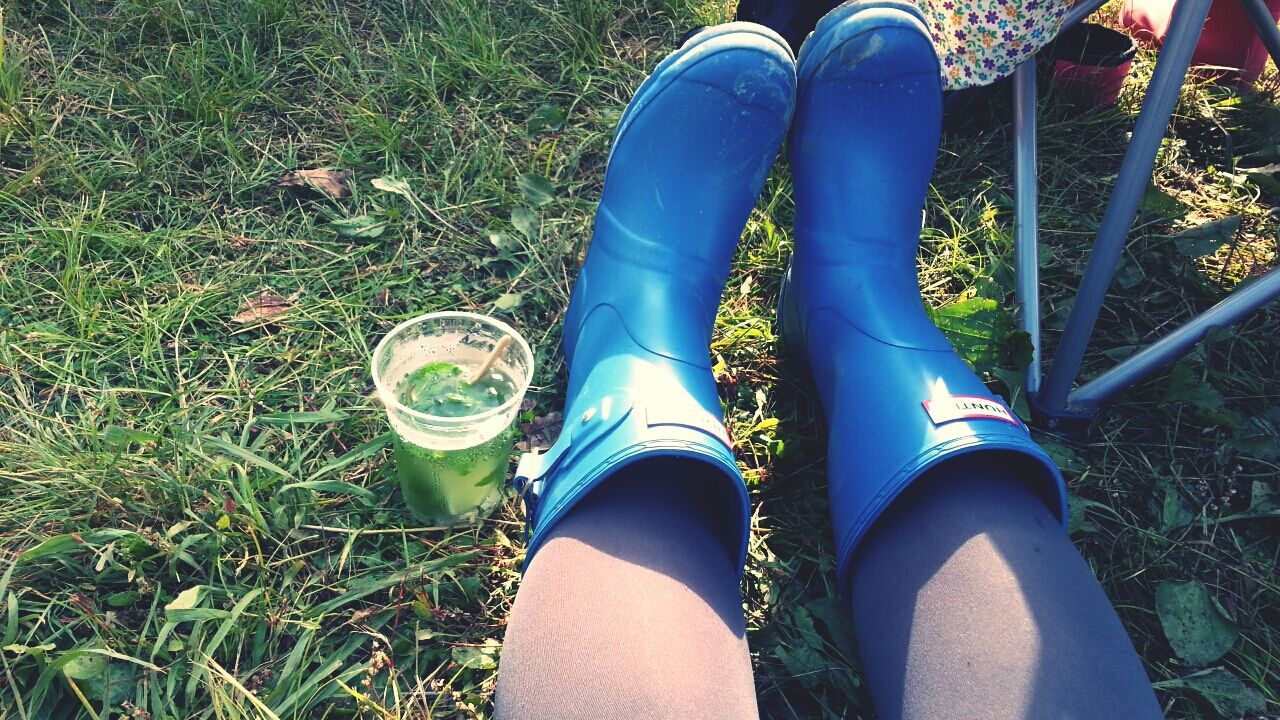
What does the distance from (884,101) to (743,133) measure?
28 cm

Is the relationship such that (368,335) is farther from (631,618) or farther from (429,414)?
(631,618)

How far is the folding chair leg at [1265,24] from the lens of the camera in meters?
1.86

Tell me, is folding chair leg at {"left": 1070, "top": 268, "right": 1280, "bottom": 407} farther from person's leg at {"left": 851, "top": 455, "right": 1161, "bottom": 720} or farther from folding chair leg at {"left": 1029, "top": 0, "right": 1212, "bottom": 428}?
person's leg at {"left": 851, "top": 455, "right": 1161, "bottom": 720}

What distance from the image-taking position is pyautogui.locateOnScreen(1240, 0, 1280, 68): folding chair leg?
1.86 m

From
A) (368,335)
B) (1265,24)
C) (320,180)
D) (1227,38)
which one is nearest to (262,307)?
(368,335)

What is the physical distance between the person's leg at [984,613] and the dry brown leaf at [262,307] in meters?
1.18

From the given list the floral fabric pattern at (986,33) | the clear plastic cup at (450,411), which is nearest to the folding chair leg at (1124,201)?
the floral fabric pattern at (986,33)

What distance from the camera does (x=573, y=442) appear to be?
119 centimetres

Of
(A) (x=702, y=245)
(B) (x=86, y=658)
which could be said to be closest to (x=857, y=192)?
(A) (x=702, y=245)

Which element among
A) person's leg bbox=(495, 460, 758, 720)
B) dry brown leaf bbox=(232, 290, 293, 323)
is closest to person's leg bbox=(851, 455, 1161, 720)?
person's leg bbox=(495, 460, 758, 720)

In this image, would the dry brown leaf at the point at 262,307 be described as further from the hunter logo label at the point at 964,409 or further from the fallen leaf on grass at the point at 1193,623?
the fallen leaf on grass at the point at 1193,623

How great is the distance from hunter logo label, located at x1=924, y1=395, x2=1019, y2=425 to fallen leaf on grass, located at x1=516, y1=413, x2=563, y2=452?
67 centimetres

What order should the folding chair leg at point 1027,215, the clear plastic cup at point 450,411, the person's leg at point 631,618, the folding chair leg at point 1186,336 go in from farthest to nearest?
1. the folding chair leg at point 1027,215
2. the folding chair leg at point 1186,336
3. the clear plastic cup at point 450,411
4. the person's leg at point 631,618

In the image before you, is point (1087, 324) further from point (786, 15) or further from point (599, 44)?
point (599, 44)
